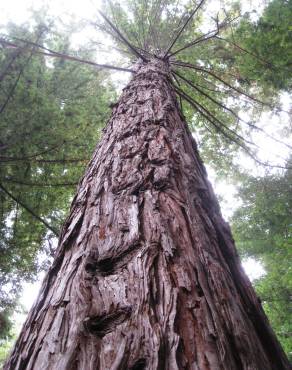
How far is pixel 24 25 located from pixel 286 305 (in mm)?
7541

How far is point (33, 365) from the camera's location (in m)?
0.86

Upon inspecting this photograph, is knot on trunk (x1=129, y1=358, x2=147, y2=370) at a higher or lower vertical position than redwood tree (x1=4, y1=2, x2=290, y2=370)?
lower

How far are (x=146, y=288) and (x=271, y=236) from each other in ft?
28.0

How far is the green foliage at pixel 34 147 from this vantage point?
4762 millimetres

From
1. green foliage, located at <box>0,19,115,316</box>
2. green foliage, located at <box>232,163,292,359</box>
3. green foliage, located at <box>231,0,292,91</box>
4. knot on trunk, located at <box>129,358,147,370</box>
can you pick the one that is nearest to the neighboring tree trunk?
knot on trunk, located at <box>129,358,147,370</box>

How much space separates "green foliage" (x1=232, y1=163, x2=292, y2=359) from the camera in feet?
23.2

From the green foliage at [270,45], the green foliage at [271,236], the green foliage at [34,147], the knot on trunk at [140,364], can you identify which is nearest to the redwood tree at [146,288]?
the knot on trunk at [140,364]

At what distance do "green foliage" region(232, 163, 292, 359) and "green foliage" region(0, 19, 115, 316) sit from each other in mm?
4239

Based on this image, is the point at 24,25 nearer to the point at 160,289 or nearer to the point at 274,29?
the point at 274,29

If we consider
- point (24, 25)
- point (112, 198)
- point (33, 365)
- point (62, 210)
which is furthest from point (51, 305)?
point (24, 25)

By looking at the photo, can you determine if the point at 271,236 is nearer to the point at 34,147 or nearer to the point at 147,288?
the point at 34,147

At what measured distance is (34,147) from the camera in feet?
16.5

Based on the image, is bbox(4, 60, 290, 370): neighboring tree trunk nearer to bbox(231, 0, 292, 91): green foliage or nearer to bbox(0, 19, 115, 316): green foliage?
bbox(0, 19, 115, 316): green foliage

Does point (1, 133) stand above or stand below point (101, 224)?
above
